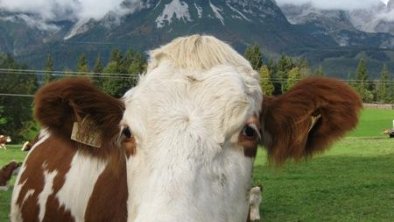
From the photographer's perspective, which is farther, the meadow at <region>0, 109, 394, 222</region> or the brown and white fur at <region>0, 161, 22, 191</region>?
the brown and white fur at <region>0, 161, 22, 191</region>

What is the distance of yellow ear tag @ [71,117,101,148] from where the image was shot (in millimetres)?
3782

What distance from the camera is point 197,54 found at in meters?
3.35

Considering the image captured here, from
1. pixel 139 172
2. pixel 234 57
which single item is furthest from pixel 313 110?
pixel 139 172

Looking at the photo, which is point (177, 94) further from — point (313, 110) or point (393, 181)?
point (393, 181)

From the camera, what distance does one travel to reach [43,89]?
3.73 meters

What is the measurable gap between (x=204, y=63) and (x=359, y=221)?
9072 millimetres

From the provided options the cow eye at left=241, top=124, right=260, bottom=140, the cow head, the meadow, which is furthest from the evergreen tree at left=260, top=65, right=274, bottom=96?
the meadow

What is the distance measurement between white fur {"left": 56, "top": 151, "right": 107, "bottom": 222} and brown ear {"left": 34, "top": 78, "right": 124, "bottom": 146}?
72cm

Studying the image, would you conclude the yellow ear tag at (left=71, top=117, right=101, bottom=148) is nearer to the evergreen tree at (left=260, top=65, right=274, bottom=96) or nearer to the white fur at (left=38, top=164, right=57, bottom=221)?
the evergreen tree at (left=260, top=65, right=274, bottom=96)

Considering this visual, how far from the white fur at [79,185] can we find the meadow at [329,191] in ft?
8.07

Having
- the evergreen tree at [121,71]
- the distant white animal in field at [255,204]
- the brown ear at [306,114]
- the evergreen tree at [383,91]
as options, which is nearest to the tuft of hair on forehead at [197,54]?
the brown ear at [306,114]

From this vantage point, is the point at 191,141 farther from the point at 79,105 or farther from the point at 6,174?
the point at 6,174

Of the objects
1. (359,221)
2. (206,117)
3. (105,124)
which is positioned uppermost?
(206,117)

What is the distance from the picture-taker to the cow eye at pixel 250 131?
3141 millimetres
